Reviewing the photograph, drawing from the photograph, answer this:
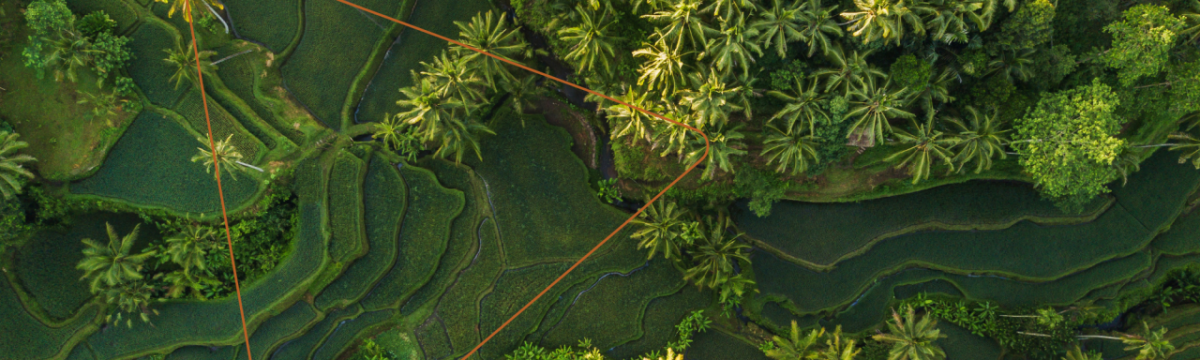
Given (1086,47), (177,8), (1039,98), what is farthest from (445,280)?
(1086,47)

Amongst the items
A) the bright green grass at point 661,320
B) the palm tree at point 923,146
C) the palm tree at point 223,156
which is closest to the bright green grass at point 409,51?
the palm tree at point 223,156

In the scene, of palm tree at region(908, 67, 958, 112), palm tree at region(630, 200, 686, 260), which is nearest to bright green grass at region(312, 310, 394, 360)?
palm tree at region(630, 200, 686, 260)

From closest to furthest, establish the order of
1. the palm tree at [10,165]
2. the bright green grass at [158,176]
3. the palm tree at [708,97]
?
1. the palm tree at [708,97]
2. the palm tree at [10,165]
3. the bright green grass at [158,176]

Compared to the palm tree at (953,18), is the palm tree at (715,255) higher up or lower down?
lower down

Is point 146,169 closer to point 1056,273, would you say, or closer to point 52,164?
point 52,164

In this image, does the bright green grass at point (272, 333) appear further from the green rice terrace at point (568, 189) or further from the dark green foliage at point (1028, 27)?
the dark green foliage at point (1028, 27)
